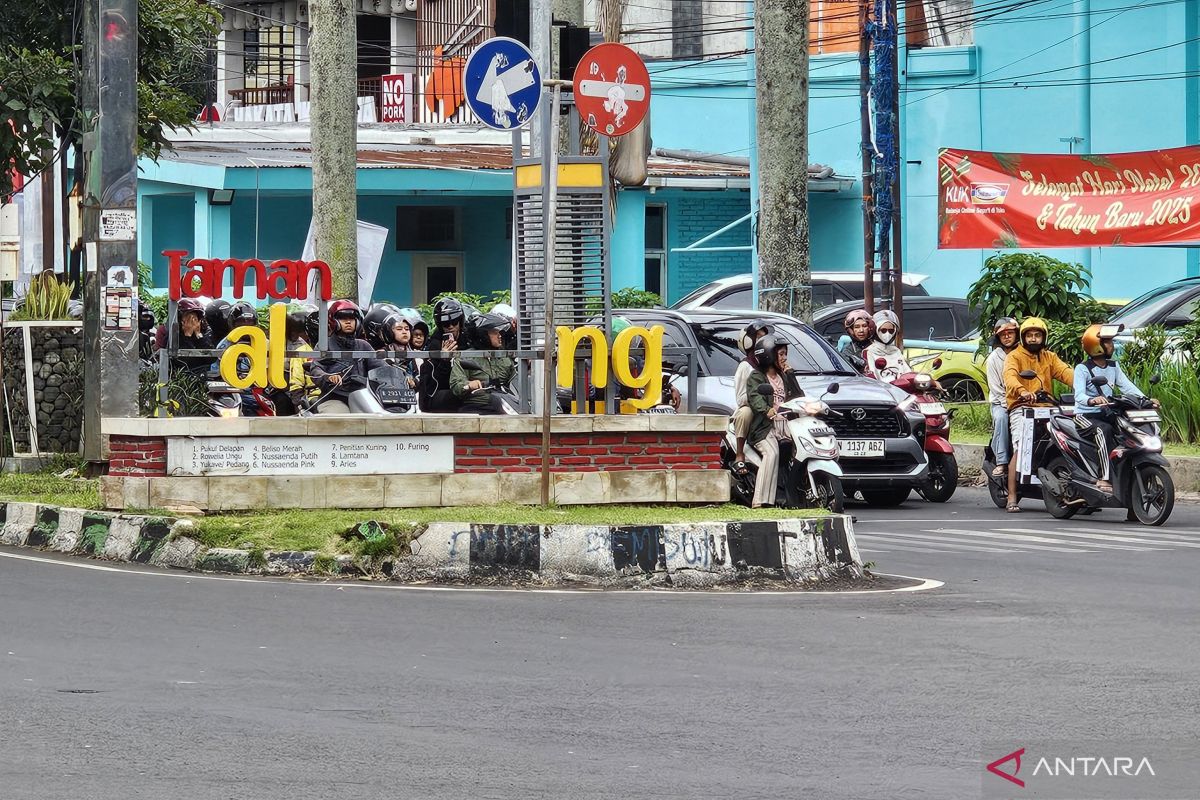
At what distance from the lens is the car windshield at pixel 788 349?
16.9 metres

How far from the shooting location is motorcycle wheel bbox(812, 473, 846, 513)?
1390cm

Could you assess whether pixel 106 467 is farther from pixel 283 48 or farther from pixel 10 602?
pixel 283 48

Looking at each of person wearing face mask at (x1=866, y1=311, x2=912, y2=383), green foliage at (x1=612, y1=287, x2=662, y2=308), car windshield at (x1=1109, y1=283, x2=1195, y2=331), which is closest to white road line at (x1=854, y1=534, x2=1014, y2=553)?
person wearing face mask at (x1=866, y1=311, x2=912, y2=383)

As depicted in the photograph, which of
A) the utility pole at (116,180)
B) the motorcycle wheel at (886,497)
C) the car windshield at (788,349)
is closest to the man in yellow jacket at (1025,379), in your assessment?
the motorcycle wheel at (886,497)

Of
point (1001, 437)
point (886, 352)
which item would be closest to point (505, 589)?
point (1001, 437)

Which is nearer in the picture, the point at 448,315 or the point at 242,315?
the point at 242,315

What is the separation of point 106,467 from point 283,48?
95.7ft

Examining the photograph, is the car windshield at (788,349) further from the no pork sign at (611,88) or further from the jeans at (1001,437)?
the no pork sign at (611,88)

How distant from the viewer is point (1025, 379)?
619 inches

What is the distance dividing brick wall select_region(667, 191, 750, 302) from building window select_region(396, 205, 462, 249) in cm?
398

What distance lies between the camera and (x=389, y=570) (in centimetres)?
1081

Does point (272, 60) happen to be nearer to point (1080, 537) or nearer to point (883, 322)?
point (883, 322)

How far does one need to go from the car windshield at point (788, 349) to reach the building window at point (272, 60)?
1028 inches

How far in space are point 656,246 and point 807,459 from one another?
21118 mm
